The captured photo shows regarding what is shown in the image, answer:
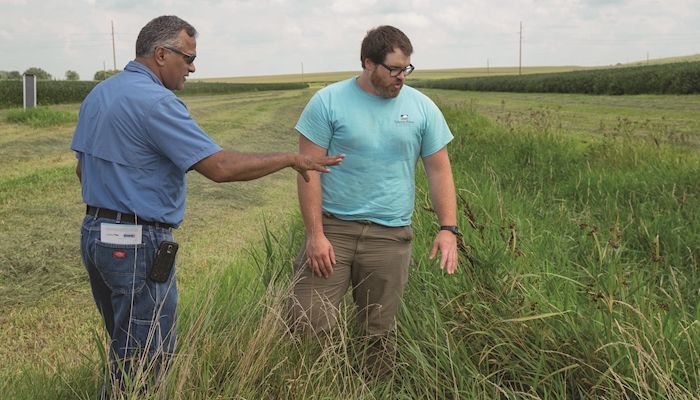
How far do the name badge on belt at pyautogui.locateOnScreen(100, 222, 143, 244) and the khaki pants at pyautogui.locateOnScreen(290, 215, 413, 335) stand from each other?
0.83 m

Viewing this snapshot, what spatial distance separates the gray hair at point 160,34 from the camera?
2.80 meters

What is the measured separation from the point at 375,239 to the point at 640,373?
1297 millimetres

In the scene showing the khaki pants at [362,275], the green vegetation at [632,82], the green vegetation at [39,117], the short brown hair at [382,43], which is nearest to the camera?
the short brown hair at [382,43]

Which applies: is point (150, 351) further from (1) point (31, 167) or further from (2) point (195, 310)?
(1) point (31, 167)

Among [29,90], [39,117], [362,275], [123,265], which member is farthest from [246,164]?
[29,90]

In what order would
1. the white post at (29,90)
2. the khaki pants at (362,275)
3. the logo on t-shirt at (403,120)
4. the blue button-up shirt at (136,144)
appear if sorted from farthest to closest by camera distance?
the white post at (29,90), the khaki pants at (362,275), the logo on t-shirt at (403,120), the blue button-up shirt at (136,144)

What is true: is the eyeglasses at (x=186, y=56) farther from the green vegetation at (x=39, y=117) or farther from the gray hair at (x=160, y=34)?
the green vegetation at (x=39, y=117)

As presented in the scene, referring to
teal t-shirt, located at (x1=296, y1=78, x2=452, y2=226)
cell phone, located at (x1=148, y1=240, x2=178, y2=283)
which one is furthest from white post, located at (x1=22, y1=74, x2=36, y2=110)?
cell phone, located at (x1=148, y1=240, x2=178, y2=283)

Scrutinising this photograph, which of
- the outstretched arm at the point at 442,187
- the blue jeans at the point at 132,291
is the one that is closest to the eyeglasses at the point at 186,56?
the blue jeans at the point at 132,291

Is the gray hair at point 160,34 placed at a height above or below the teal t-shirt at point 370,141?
above

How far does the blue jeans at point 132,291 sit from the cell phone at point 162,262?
3 centimetres

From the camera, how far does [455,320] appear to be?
3309 mm

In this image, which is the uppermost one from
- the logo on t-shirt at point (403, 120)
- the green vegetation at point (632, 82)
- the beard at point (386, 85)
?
the green vegetation at point (632, 82)

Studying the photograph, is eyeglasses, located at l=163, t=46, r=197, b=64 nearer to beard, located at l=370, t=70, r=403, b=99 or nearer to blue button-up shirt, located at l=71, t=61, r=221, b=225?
blue button-up shirt, located at l=71, t=61, r=221, b=225
